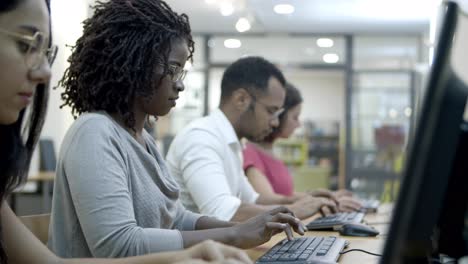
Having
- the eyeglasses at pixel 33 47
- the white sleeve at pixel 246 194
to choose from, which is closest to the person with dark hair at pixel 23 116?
the eyeglasses at pixel 33 47

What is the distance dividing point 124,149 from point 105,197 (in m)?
0.17

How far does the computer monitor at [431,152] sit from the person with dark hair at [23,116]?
333 millimetres

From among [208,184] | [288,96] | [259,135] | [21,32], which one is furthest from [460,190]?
[288,96]

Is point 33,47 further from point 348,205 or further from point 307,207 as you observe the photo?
point 348,205

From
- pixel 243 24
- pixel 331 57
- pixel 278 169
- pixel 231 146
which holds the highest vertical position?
pixel 243 24

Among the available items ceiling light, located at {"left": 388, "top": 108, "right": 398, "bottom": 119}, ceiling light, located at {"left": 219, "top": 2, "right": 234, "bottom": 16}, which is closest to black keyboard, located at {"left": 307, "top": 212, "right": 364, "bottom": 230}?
ceiling light, located at {"left": 219, "top": 2, "right": 234, "bottom": 16}

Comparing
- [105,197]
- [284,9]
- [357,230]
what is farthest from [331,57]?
[105,197]

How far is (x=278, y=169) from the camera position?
3.44 meters

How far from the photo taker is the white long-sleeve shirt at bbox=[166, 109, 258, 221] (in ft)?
7.09

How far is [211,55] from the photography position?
9531 millimetres

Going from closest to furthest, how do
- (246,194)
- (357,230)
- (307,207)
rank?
(357,230) < (307,207) < (246,194)

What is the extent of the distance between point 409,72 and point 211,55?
2.74m

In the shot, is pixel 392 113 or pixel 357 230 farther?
pixel 392 113

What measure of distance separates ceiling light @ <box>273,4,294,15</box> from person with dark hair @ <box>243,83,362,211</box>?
4086mm
